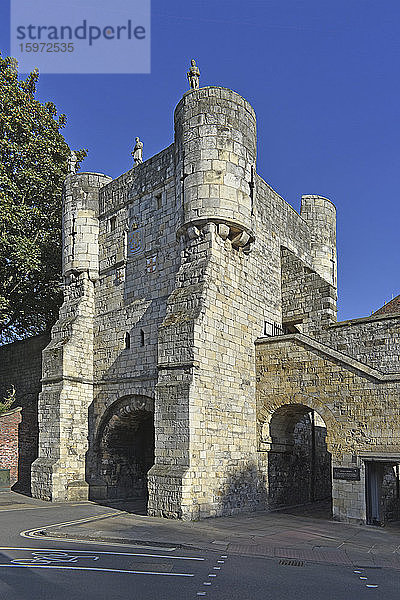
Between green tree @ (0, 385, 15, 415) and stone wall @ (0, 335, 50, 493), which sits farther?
green tree @ (0, 385, 15, 415)

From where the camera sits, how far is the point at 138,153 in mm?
21609

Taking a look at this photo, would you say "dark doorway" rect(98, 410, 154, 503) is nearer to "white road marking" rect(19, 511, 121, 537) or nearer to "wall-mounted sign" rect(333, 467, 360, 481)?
"white road marking" rect(19, 511, 121, 537)

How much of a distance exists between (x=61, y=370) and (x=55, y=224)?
8.72 m

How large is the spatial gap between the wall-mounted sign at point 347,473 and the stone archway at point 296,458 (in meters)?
2.26

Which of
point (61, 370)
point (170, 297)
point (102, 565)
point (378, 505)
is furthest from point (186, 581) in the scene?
point (61, 370)

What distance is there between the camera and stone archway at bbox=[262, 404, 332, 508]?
17.5m

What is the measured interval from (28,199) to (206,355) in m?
13.1

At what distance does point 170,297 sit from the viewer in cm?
1655

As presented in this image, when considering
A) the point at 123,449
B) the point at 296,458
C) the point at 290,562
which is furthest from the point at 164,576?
the point at 123,449

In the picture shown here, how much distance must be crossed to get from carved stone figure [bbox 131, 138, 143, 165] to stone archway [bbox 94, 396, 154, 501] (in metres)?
8.53

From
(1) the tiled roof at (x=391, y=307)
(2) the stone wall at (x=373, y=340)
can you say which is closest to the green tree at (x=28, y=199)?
(2) the stone wall at (x=373, y=340)

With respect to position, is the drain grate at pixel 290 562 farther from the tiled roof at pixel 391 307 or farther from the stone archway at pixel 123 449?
the tiled roof at pixel 391 307

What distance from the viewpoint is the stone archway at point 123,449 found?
18672 millimetres

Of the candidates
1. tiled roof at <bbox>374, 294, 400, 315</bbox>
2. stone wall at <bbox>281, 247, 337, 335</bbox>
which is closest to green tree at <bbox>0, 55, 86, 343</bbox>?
stone wall at <bbox>281, 247, 337, 335</bbox>
